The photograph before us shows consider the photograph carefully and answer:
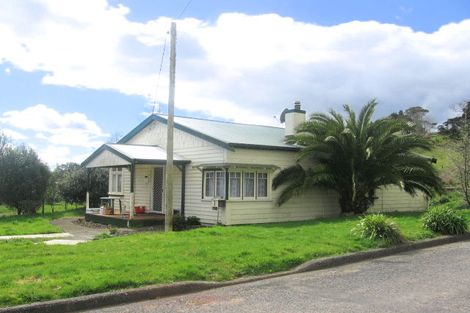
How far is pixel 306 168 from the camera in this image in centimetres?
1948

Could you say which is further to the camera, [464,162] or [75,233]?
[464,162]

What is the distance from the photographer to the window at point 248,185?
1775cm

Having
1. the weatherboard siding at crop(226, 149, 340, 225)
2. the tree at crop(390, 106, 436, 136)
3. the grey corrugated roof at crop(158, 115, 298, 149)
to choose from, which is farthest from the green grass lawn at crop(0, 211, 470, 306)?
the tree at crop(390, 106, 436, 136)

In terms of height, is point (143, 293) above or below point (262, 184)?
below

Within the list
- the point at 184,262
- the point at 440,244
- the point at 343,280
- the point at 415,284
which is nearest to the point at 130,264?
the point at 184,262

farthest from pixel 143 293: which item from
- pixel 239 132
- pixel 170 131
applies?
pixel 239 132

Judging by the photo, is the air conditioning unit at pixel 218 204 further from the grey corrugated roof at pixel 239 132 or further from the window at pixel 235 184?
the grey corrugated roof at pixel 239 132

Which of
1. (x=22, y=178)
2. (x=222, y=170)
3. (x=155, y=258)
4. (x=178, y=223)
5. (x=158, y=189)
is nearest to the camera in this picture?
(x=155, y=258)

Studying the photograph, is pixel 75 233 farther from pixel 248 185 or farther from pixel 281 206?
pixel 281 206

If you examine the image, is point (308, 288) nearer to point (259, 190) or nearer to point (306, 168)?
point (259, 190)

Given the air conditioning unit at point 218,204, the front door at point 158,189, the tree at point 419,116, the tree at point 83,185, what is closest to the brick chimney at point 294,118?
the air conditioning unit at point 218,204

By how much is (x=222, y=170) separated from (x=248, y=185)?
1071 mm

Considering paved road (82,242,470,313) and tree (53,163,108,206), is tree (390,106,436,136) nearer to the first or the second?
tree (53,163,108,206)

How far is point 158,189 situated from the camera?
71.3ft
